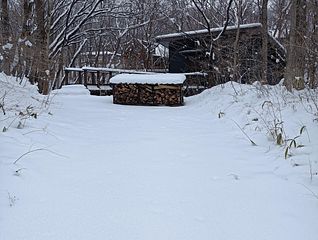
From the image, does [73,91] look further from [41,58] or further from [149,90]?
[149,90]

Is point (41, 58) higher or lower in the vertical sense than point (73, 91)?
higher

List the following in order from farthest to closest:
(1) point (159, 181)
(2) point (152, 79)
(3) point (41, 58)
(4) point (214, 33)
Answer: (4) point (214, 33)
(2) point (152, 79)
(3) point (41, 58)
(1) point (159, 181)

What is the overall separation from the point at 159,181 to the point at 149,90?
26.5ft

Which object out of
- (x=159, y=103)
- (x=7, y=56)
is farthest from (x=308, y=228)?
(x=159, y=103)

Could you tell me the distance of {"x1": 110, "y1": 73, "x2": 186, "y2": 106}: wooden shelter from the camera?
36.4ft

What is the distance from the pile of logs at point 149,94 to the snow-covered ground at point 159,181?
203 inches

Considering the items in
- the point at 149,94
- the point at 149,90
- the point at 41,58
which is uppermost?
the point at 41,58

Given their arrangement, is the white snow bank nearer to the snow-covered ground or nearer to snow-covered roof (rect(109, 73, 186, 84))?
snow-covered roof (rect(109, 73, 186, 84))

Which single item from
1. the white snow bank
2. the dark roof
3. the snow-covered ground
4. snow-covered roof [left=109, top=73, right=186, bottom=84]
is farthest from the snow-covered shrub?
the dark roof

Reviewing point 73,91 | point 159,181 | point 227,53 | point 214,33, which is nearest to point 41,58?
point 73,91

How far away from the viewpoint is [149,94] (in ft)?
36.8

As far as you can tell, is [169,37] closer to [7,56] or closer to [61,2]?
[61,2]

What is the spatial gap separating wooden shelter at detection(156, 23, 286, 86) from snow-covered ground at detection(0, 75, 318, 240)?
21.8 ft

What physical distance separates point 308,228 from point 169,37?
47.0ft
